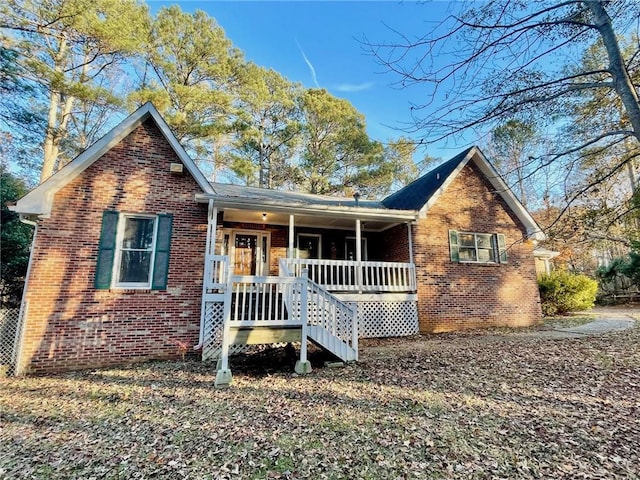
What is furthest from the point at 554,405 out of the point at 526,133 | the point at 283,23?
the point at 283,23

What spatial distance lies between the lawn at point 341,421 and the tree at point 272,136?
16.6 metres

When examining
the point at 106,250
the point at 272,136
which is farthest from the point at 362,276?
the point at 272,136

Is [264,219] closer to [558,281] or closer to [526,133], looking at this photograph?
[526,133]

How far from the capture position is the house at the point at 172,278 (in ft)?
21.9

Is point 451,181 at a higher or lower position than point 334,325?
higher

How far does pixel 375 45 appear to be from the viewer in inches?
172

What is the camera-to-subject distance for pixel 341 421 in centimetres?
406

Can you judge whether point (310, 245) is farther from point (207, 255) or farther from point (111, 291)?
point (111, 291)

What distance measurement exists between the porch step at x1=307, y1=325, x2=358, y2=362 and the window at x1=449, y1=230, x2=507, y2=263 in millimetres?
5960

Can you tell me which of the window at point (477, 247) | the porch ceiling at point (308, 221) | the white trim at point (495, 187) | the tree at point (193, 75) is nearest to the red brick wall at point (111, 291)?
the porch ceiling at point (308, 221)

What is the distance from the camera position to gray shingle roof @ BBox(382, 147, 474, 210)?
11281 mm

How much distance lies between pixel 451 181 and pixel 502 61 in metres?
6.72

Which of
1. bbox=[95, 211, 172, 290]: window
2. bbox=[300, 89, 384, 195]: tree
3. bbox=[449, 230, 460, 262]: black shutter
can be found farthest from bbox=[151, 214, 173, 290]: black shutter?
bbox=[300, 89, 384, 195]: tree

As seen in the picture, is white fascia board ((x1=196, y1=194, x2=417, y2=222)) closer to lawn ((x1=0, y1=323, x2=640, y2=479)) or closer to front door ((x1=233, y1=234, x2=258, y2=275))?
front door ((x1=233, y1=234, x2=258, y2=275))
